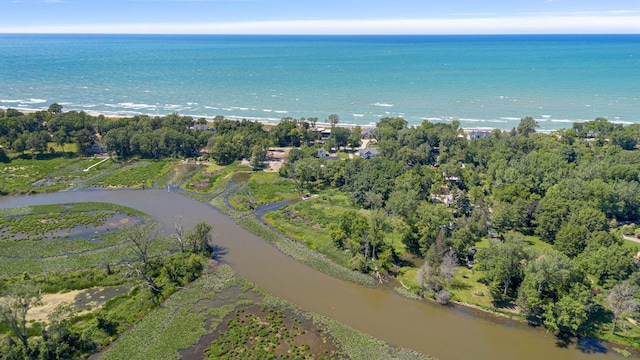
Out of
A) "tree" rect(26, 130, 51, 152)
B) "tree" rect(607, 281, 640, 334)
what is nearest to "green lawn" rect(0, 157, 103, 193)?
"tree" rect(26, 130, 51, 152)

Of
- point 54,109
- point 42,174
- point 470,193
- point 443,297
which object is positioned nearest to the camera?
point 443,297

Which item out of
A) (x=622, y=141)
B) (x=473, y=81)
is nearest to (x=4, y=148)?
(x=622, y=141)

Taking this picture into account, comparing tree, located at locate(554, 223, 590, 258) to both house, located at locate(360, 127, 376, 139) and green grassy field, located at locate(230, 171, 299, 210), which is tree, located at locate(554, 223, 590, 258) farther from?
house, located at locate(360, 127, 376, 139)

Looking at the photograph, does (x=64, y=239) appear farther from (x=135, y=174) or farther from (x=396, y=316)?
(x=396, y=316)

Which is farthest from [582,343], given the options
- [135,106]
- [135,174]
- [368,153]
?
[135,106]

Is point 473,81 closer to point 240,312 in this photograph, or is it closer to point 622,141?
point 622,141
